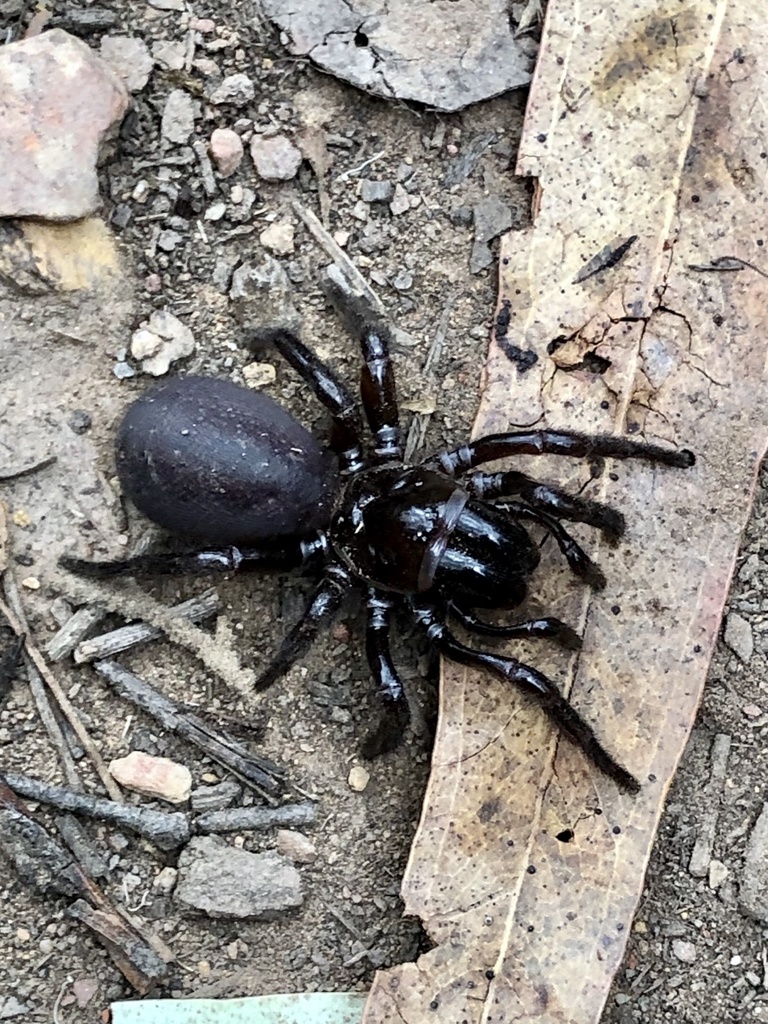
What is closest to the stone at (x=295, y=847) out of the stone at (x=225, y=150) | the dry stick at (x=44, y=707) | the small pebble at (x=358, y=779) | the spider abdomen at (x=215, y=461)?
the small pebble at (x=358, y=779)

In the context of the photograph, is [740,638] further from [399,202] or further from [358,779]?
[399,202]

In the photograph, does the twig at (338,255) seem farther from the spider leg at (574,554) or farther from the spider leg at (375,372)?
the spider leg at (574,554)

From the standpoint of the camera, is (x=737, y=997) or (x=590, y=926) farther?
(x=737, y=997)

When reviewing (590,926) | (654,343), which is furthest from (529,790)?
(654,343)

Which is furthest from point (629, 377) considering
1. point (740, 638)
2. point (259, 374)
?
point (259, 374)

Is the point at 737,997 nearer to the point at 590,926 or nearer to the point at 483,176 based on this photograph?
the point at 590,926

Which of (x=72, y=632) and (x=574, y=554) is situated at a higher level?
(x=574, y=554)

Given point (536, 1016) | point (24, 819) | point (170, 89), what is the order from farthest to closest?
point (170, 89) < point (24, 819) < point (536, 1016)
